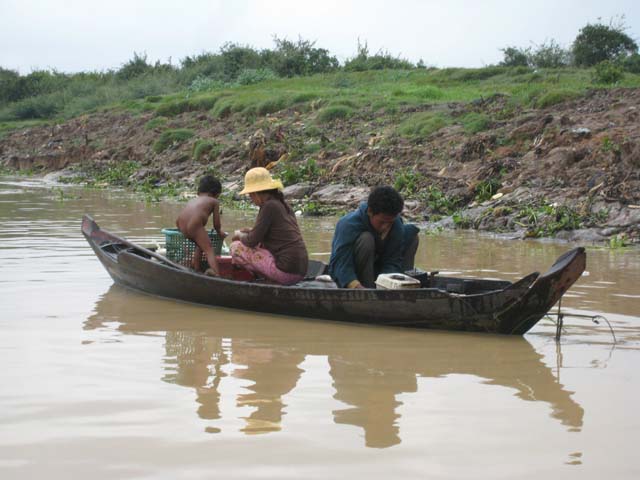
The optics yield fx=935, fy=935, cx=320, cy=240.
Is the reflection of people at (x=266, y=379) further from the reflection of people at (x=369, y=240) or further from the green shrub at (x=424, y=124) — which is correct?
the green shrub at (x=424, y=124)

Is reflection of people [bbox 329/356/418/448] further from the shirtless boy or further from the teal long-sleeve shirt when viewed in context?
the shirtless boy

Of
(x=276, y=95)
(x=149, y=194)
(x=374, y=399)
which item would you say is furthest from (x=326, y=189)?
(x=374, y=399)

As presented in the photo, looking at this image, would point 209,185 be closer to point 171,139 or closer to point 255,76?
point 171,139

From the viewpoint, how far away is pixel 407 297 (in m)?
6.61

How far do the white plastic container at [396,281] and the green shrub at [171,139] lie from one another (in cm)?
2059

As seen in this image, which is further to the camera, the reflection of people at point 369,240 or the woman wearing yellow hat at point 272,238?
the woman wearing yellow hat at point 272,238

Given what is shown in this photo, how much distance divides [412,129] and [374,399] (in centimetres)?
1527

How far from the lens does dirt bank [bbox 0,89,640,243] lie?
43.7ft

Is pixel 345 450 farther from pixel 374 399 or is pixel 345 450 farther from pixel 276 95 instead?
pixel 276 95

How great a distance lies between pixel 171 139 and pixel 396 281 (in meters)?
21.3

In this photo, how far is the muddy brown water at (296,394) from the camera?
4.00 metres

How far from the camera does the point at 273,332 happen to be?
22.5 ft

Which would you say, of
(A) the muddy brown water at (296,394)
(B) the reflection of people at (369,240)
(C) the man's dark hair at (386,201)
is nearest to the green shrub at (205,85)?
(A) the muddy brown water at (296,394)

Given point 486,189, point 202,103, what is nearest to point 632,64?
point 202,103
